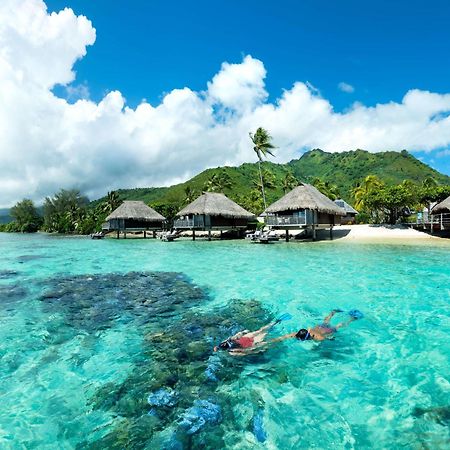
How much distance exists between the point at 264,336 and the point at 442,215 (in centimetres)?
2727

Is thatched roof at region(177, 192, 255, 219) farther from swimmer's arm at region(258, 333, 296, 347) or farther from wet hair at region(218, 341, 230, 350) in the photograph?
wet hair at region(218, 341, 230, 350)

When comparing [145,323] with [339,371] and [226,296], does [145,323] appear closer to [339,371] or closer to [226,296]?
[226,296]

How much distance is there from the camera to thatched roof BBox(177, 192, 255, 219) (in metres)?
31.4

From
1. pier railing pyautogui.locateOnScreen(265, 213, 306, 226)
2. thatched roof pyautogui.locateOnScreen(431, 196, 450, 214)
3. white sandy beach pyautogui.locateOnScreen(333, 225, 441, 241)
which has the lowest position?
white sandy beach pyautogui.locateOnScreen(333, 225, 441, 241)

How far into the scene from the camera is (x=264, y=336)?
6.13 m

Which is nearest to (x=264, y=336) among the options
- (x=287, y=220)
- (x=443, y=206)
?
(x=287, y=220)

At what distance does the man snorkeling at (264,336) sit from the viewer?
5.41 metres

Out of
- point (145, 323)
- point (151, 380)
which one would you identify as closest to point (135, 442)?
point (151, 380)

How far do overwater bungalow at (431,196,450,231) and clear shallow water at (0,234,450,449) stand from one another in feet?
61.7

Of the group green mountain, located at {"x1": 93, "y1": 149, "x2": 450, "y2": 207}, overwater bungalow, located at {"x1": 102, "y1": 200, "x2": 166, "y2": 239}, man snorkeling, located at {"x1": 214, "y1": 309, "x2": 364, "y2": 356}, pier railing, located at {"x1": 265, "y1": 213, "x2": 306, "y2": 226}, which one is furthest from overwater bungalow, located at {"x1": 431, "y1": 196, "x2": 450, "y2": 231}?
green mountain, located at {"x1": 93, "y1": 149, "x2": 450, "y2": 207}

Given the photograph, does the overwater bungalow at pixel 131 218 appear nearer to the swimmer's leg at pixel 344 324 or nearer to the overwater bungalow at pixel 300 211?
the overwater bungalow at pixel 300 211

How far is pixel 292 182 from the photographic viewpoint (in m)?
54.8

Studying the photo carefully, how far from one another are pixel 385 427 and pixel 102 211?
57539mm

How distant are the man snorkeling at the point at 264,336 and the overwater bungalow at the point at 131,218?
109 feet
